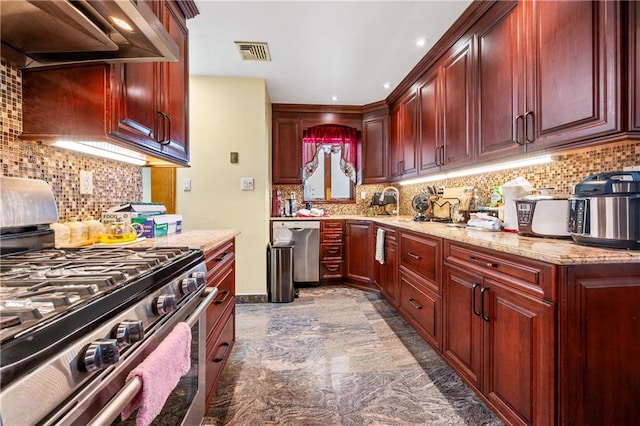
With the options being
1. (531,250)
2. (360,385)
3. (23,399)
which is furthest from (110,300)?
(360,385)

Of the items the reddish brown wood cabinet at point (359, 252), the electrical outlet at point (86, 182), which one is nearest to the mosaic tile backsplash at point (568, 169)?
the reddish brown wood cabinet at point (359, 252)

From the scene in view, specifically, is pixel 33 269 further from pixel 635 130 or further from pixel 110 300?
pixel 635 130

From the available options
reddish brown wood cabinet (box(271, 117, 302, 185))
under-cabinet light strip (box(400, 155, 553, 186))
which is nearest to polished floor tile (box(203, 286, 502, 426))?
under-cabinet light strip (box(400, 155, 553, 186))

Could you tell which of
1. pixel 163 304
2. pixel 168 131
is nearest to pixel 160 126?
pixel 168 131

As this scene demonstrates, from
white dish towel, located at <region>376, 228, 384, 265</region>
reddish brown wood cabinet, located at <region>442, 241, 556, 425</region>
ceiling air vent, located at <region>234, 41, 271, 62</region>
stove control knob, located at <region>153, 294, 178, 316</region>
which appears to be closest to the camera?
stove control knob, located at <region>153, 294, 178, 316</region>

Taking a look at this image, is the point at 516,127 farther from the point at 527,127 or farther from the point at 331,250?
the point at 331,250

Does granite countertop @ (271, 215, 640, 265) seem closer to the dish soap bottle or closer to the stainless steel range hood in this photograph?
the dish soap bottle

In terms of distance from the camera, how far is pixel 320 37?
2535mm

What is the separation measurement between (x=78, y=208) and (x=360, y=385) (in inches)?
73.6

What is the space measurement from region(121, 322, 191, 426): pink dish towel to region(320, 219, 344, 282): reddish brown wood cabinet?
10.1ft

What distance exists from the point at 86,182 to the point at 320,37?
2080 millimetres

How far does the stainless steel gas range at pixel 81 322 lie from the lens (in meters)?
0.45

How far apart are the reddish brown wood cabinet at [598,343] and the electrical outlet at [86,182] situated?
2204 millimetres

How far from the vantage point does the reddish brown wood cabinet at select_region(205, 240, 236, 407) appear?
58.7 inches
